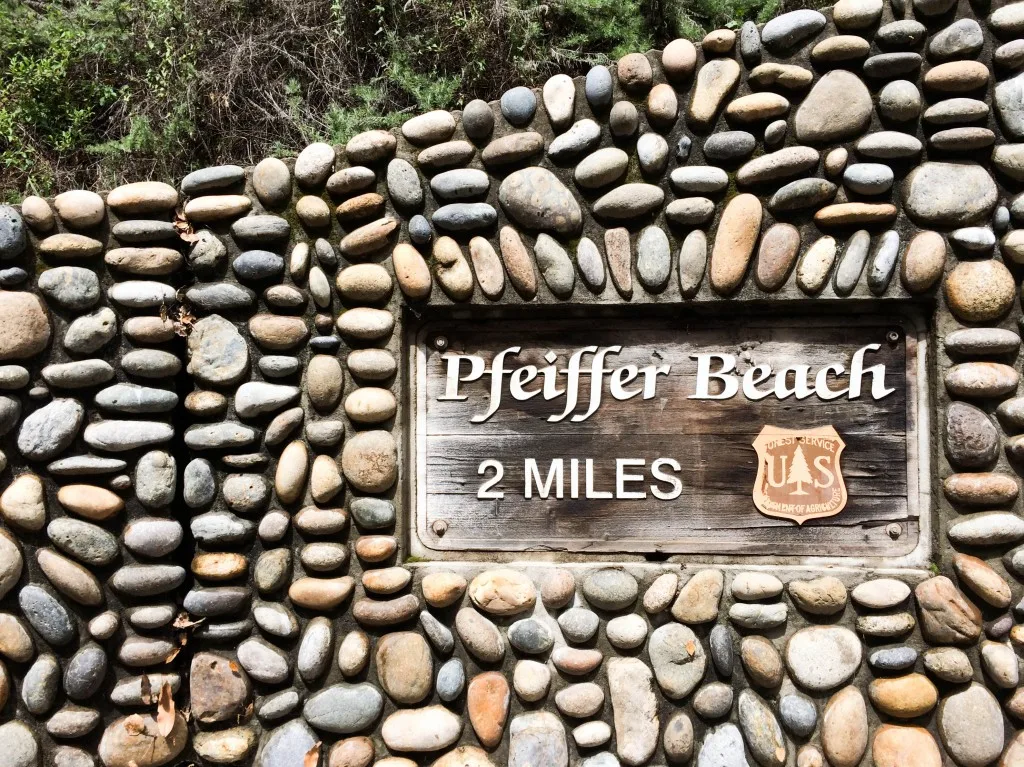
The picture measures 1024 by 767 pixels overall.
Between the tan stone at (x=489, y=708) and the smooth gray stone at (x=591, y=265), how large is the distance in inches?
51.1

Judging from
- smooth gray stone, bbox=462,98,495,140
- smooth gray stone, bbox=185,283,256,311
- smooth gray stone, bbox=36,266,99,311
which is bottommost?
smooth gray stone, bbox=185,283,256,311

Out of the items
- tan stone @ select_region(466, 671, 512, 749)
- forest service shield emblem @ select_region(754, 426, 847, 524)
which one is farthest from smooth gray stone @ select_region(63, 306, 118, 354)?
forest service shield emblem @ select_region(754, 426, 847, 524)

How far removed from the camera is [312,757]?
2.20 metres

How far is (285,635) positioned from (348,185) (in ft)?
4.82

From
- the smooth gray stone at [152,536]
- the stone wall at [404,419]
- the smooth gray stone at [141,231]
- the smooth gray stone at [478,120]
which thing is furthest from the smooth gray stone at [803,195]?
the smooth gray stone at [152,536]

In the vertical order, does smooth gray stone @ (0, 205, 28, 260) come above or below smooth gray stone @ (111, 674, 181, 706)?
above

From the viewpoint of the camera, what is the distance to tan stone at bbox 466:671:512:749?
219 cm

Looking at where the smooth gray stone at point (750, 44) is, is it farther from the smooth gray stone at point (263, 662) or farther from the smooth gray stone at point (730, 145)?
the smooth gray stone at point (263, 662)

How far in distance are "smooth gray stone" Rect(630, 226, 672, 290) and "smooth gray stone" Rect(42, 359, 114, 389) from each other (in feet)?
5.77

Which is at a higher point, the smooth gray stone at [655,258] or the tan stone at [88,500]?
the smooth gray stone at [655,258]

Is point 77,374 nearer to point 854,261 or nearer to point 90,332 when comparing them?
point 90,332

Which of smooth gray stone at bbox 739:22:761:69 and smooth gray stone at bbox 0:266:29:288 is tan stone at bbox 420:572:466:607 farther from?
smooth gray stone at bbox 739:22:761:69

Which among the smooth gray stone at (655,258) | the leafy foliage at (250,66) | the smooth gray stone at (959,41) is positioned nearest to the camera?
the smooth gray stone at (959,41)

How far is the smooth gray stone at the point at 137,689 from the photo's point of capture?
2.23 m
